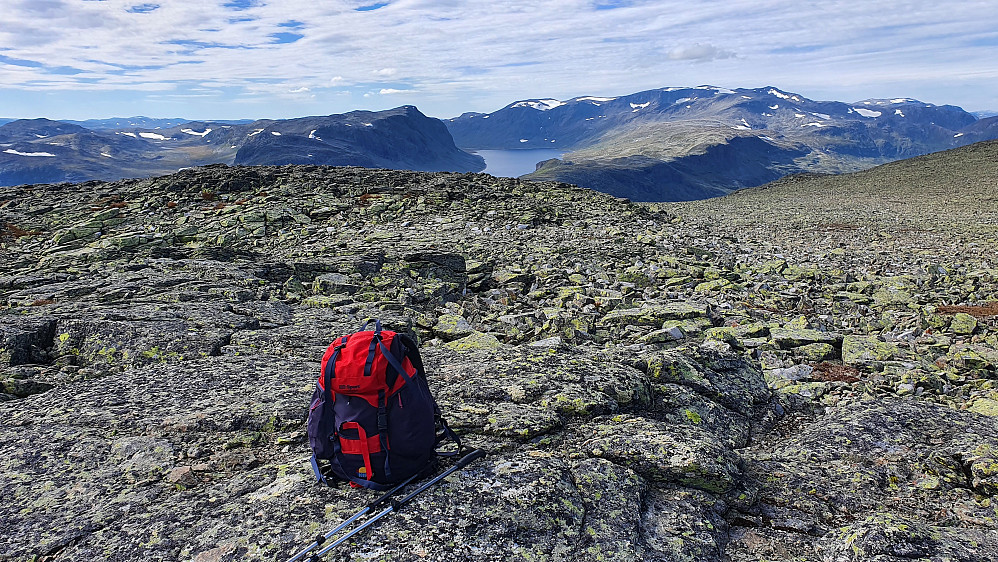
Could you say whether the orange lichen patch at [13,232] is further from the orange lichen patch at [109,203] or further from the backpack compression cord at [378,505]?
the backpack compression cord at [378,505]

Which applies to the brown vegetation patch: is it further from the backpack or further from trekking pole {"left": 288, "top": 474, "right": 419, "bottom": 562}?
trekking pole {"left": 288, "top": 474, "right": 419, "bottom": 562}

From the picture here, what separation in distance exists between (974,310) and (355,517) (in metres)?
17.4

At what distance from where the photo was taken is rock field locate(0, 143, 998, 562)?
4.84 metres

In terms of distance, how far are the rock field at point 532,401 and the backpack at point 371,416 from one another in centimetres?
31

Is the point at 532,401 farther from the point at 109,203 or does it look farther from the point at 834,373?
the point at 109,203

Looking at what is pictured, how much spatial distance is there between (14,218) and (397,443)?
34.7 meters

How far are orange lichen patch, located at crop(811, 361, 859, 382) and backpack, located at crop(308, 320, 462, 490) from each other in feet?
27.2

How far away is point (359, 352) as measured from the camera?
201 inches

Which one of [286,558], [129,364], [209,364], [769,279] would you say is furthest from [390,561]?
[769,279]

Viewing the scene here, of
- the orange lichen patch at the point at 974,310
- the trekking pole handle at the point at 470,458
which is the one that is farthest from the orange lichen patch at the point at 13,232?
the orange lichen patch at the point at 974,310

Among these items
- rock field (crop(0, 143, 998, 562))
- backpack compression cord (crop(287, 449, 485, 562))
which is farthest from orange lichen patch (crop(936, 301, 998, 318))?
backpack compression cord (crop(287, 449, 485, 562))

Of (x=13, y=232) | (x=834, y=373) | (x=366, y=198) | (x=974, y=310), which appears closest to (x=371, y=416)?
(x=834, y=373)

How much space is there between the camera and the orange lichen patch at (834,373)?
31.8ft

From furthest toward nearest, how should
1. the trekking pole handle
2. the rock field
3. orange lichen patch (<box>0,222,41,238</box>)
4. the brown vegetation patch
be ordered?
the brown vegetation patch
orange lichen patch (<box>0,222,41,238</box>)
the trekking pole handle
the rock field
